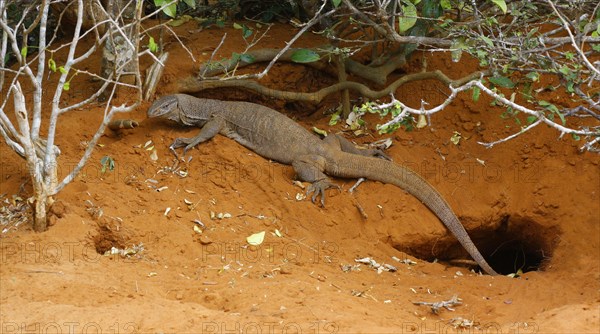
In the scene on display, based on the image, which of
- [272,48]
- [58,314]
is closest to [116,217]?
[58,314]

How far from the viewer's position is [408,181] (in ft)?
26.2

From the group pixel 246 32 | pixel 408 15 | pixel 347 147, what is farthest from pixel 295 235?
pixel 246 32

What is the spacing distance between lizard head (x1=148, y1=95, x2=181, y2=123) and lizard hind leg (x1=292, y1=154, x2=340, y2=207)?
142 centimetres

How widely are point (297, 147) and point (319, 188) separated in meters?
0.65

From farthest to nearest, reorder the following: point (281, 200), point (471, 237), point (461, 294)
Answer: point (471, 237) → point (281, 200) → point (461, 294)

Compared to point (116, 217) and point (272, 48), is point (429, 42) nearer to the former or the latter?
point (272, 48)

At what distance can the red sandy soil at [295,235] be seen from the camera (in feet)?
17.2

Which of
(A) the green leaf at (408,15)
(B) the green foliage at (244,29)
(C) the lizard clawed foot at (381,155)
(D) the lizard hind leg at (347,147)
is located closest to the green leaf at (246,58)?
(B) the green foliage at (244,29)

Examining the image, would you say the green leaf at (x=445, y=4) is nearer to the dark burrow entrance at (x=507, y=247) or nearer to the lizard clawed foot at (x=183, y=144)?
the dark burrow entrance at (x=507, y=247)

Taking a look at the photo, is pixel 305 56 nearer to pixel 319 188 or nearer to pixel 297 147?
pixel 297 147

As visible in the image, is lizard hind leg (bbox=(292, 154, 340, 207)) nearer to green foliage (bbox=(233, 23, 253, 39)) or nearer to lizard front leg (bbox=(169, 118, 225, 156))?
lizard front leg (bbox=(169, 118, 225, 156))

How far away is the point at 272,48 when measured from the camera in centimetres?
888

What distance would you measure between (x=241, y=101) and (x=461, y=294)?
12.4 feet

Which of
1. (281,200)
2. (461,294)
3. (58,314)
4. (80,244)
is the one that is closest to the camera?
(58,314)
